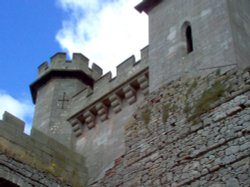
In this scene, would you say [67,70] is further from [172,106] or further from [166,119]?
[166,119]

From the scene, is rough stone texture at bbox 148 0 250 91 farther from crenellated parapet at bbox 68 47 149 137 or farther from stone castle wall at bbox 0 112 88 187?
stone castle wall at bbox 0 112 88 187

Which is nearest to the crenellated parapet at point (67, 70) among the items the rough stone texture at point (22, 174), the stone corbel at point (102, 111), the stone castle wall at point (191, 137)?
the stone corbel at point (102, 111)

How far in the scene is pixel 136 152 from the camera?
11.2 m

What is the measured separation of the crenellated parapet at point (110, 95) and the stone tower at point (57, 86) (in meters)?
0.54

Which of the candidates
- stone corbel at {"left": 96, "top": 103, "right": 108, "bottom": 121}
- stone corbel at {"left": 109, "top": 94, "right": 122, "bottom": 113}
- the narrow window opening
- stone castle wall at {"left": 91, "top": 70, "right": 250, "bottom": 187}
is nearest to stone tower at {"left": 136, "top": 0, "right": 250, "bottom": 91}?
the narrow window opening

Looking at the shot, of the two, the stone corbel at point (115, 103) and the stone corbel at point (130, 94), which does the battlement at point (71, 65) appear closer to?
the stone corbel at point (115, 103)

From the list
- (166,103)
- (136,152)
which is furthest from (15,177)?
(166,103)

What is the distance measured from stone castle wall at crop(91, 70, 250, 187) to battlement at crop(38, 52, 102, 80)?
553 centimetres

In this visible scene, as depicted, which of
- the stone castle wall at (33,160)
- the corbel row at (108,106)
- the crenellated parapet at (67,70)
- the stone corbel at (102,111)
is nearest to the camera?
the stone castle wall at (33,160)

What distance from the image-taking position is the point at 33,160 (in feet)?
36.9

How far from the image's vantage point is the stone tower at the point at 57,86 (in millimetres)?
16234

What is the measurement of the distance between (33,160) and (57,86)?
596 cm

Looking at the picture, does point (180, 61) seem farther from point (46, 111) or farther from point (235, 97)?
point (46, 111)

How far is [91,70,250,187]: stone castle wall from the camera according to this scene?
938 centimetres
